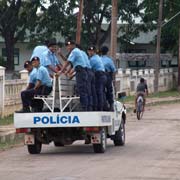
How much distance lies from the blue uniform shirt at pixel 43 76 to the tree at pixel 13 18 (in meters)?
45.3

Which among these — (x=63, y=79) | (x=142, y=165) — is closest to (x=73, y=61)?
(x=63, y=79)

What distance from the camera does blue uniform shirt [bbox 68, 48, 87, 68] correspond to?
51.2ft

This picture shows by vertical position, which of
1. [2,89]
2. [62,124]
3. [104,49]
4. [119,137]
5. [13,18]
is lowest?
[119,137]

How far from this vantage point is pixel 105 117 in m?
15.7

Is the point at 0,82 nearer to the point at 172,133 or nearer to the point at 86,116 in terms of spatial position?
the point at 172,133

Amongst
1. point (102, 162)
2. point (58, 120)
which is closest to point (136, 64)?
point (58, 120)

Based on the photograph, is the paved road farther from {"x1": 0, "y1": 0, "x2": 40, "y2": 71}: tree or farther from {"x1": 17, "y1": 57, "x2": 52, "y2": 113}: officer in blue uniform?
{"x1": 0, "y1": 0, "x2": 40, "y2": 71}: tree

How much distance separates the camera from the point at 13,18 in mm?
60844

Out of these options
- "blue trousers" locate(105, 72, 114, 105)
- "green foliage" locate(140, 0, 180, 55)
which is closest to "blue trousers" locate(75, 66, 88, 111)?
"blue trousers" locate(105, 72, 114, 105)

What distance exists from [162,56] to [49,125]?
5283 cm

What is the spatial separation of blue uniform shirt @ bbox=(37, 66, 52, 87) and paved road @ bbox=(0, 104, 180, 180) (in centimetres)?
163

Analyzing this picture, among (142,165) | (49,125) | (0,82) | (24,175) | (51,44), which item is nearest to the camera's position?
(24,175)

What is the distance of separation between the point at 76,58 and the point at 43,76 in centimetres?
86

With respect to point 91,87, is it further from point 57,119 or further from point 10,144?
point 10,144
